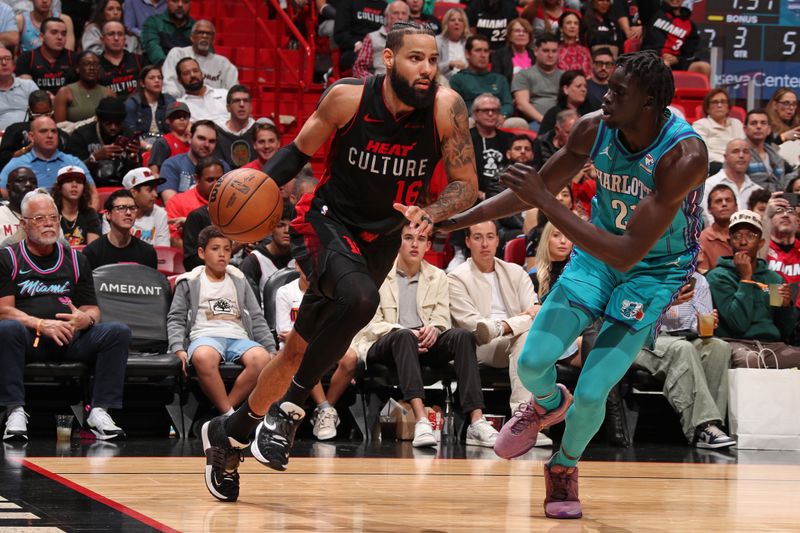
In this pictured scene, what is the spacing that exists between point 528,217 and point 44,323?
417 centimetres

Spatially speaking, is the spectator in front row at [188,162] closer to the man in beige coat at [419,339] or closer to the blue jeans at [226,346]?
the blue jeans at [226,346]

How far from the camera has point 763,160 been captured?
11578 millimetres

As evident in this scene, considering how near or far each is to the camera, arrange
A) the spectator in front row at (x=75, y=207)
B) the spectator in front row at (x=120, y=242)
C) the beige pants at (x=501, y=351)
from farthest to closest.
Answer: the spectator in front row at (x=75, y=207)
the spectator in front row at (x=120, y=242)
the beige pants at (x=501, y=351)

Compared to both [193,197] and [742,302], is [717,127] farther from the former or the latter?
[193,197]

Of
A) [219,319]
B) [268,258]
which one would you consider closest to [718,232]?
[268,258]

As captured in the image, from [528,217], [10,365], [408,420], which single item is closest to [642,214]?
[408,420]

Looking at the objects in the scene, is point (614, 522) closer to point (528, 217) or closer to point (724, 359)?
point (724, 359)

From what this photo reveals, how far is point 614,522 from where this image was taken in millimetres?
4660

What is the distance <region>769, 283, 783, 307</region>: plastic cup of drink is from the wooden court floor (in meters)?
1.98

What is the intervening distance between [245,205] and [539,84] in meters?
8.60

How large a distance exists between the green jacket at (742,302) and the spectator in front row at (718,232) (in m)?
0.63

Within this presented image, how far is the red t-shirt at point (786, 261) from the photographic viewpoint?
947 centimetres

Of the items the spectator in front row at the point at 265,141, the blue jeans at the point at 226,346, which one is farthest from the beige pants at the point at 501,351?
the spectator in front row at the point at 265,141

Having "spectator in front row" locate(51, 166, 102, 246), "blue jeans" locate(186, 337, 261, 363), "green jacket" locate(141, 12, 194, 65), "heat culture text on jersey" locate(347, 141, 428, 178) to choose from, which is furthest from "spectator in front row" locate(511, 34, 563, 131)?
"heat culture text on jersey" locate(347, 141, 428, 178)
